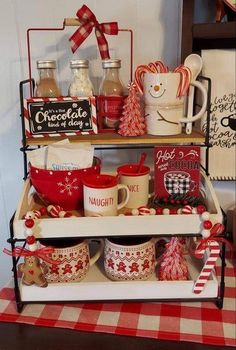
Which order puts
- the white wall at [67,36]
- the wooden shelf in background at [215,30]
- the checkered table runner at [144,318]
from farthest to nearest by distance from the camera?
the white wall at [67,36] < the wooden shelf in background at [215,30] < the checkered table runner at [144,318]

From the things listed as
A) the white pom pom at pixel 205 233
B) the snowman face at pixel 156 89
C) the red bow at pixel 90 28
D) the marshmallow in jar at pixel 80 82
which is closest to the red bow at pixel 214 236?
the white pom pom at pixel 205 233

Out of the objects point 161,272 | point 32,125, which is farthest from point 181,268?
point 32,125

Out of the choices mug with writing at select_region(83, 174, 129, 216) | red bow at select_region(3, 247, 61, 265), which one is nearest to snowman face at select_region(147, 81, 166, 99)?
mug with writing at select_region(83, 174, 129, 216)

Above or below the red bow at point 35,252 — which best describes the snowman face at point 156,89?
above

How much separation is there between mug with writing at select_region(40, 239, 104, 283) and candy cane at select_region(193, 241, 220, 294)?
270 millimetres

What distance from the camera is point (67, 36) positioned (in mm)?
1161

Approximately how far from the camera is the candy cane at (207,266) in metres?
0.90

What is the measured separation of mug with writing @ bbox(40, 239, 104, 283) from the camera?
3.08 feet

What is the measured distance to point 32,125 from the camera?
981 mm

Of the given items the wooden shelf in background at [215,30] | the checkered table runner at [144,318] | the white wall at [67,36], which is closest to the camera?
the checkered table runner at [144,318]

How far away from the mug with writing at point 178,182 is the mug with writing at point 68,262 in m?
0.25

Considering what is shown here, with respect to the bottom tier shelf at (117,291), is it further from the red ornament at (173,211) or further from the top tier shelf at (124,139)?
the top tier shelf at (124,139)

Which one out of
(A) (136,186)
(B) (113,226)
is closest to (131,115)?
(A) (136,186)

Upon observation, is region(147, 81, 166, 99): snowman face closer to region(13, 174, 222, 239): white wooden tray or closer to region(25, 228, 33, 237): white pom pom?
region(13, 174, 222, 239): white wooden tray
